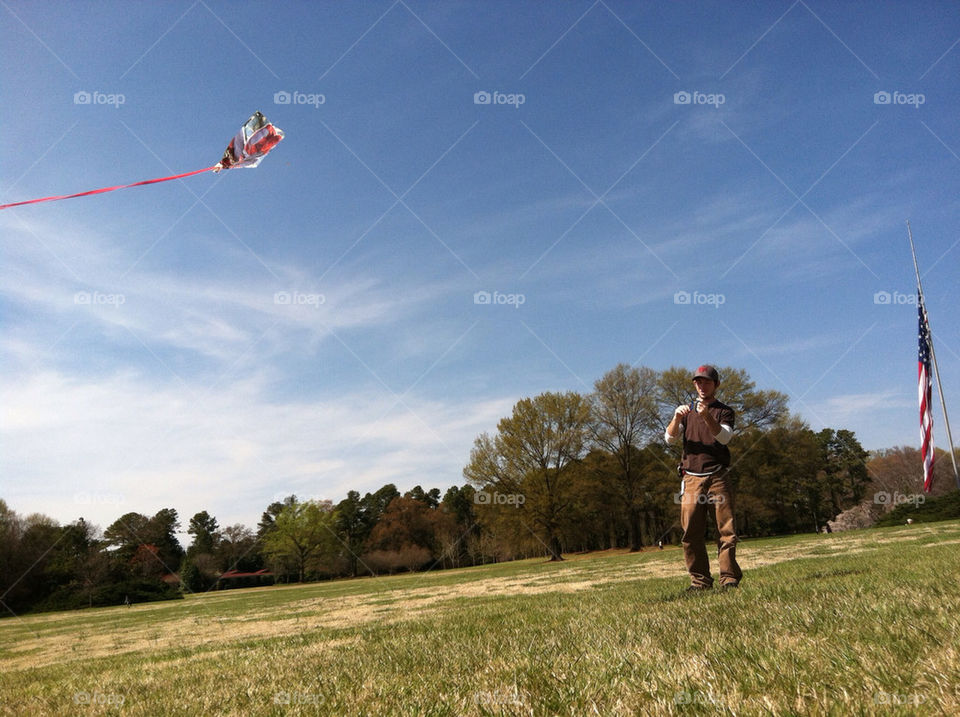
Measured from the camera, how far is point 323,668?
4434 millimetres

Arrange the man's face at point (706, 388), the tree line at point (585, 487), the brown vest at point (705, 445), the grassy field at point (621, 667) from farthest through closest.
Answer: the tree line at point (585, 487) → the brown vest at point (705, 445) → the man's face at point (706, 388) → the grassy field at point (621, 667)

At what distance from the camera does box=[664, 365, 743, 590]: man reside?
276 inches

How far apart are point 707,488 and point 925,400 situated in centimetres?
1500

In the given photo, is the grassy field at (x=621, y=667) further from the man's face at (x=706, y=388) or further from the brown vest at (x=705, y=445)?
the man's face at (x=706, y=388)

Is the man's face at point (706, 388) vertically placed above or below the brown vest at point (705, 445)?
above

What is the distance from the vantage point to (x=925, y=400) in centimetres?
1744

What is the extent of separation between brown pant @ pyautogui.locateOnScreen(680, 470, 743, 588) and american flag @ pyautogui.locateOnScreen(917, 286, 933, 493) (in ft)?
45.2

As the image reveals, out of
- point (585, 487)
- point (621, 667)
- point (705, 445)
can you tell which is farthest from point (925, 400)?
point (585, 487)

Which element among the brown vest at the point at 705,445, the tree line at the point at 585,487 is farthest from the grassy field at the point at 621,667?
the tree line at the point at 585,487

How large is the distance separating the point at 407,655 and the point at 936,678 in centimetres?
348

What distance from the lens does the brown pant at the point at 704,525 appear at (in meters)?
7.03

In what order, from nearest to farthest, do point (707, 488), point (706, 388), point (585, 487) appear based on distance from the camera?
point (706, 388), point (707, 488), point (585, 487)

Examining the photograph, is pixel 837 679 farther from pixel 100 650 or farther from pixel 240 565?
pixel 240 565

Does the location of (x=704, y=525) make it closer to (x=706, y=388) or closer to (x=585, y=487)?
(x=706, y=388)
